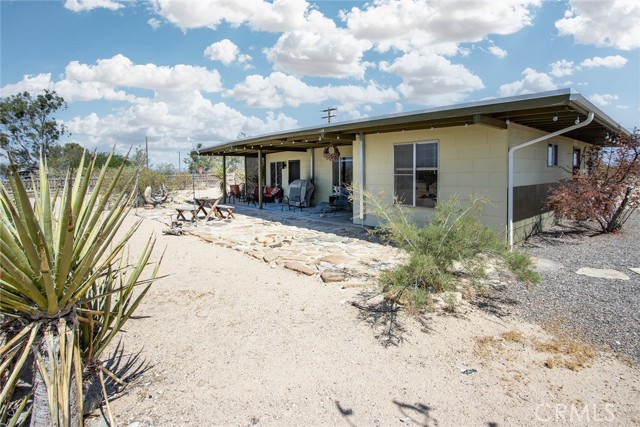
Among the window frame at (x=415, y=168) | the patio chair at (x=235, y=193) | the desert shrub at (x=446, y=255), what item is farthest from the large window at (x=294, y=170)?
the desert shrub at (x=446, y=255)

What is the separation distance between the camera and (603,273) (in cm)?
556

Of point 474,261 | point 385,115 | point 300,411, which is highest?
point 385,115

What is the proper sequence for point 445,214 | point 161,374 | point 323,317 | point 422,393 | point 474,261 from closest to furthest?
1. point 422,393
2. point 161,374
3. point 323,317
4. point 474,261
5. point 445,214

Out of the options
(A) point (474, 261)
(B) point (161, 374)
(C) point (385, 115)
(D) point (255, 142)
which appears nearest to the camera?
(B) point (161, 374)

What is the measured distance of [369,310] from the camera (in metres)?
4.26

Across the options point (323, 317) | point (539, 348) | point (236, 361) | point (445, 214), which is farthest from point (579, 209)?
point (236, 361)

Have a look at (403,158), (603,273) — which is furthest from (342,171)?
(603,273)

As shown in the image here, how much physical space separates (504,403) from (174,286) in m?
4.29

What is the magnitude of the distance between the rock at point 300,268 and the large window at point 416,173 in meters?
3.03

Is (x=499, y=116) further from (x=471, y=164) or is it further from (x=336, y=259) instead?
(x=336, y=259)

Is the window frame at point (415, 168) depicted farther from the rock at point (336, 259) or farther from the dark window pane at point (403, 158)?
the rock at point (336, 259)

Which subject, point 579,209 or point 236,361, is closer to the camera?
point 236,361

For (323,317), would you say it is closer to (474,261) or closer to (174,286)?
(474,261)

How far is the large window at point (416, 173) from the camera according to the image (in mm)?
8280
